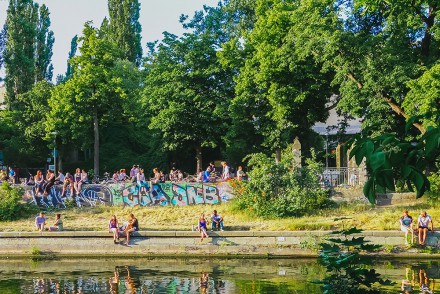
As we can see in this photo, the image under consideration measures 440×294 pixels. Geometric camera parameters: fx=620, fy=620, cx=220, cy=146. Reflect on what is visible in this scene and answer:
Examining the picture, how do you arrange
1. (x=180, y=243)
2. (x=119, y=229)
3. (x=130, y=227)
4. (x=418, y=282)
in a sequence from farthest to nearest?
(x=119, y=229) → (x=130, y=227) → (x=180, y=243) → (x=418, y=282)

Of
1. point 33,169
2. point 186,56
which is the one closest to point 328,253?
point 186,56

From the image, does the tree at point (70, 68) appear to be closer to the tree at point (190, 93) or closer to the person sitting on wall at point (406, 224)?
the tree at point (190, 93)

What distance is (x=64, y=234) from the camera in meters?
26.9

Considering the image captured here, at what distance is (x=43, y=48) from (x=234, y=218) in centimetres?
3149

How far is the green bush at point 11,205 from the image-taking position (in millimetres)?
30766

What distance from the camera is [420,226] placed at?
24312 mm

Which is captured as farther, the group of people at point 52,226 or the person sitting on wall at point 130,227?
the group of people at point 52,226

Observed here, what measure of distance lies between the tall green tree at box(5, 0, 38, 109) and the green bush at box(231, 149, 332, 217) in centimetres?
2746

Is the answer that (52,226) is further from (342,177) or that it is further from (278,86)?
(278,86)

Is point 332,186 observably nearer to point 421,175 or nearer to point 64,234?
point 64,234

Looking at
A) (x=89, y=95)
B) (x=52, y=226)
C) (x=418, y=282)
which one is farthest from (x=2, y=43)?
(x=418, y=282)

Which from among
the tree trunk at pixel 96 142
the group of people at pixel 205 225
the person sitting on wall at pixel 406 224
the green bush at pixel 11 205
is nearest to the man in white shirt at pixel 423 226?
the person sitting on wall at pixel 406 224

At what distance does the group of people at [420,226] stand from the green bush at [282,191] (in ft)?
17.4

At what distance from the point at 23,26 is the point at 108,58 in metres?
12.4
